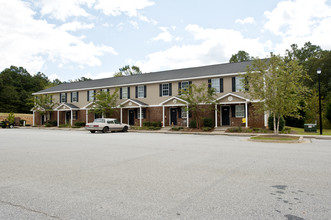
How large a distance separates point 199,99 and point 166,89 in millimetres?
6577

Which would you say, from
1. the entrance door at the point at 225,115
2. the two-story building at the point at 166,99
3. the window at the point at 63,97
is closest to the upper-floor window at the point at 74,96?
the two-story building at the point at 166,99

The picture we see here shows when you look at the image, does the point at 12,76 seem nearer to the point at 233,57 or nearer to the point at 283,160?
the point at 233,57

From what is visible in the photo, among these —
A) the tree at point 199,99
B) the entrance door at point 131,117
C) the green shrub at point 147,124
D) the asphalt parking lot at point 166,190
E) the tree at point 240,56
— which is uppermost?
the tree at point 240,56

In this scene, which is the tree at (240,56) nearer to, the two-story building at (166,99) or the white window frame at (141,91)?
the two-story building at (166,99)

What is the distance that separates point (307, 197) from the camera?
416cm

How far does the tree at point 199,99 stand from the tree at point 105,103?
1010cm

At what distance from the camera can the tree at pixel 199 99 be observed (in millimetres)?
24203

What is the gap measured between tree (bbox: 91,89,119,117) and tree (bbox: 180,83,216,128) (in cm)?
1010

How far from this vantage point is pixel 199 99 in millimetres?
24047

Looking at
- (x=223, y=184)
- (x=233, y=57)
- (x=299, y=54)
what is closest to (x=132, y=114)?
(x=223, y=184)

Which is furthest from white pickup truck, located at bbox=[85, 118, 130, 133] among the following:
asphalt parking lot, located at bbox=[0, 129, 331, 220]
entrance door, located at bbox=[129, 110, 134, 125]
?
asphalt parking lot, located at bbox=[0, 129, 331, 220]

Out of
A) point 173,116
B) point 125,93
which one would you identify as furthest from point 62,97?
point 173,116

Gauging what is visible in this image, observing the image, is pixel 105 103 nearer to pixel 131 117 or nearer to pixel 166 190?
pixel 131 117

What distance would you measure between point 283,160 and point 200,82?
20104mm
